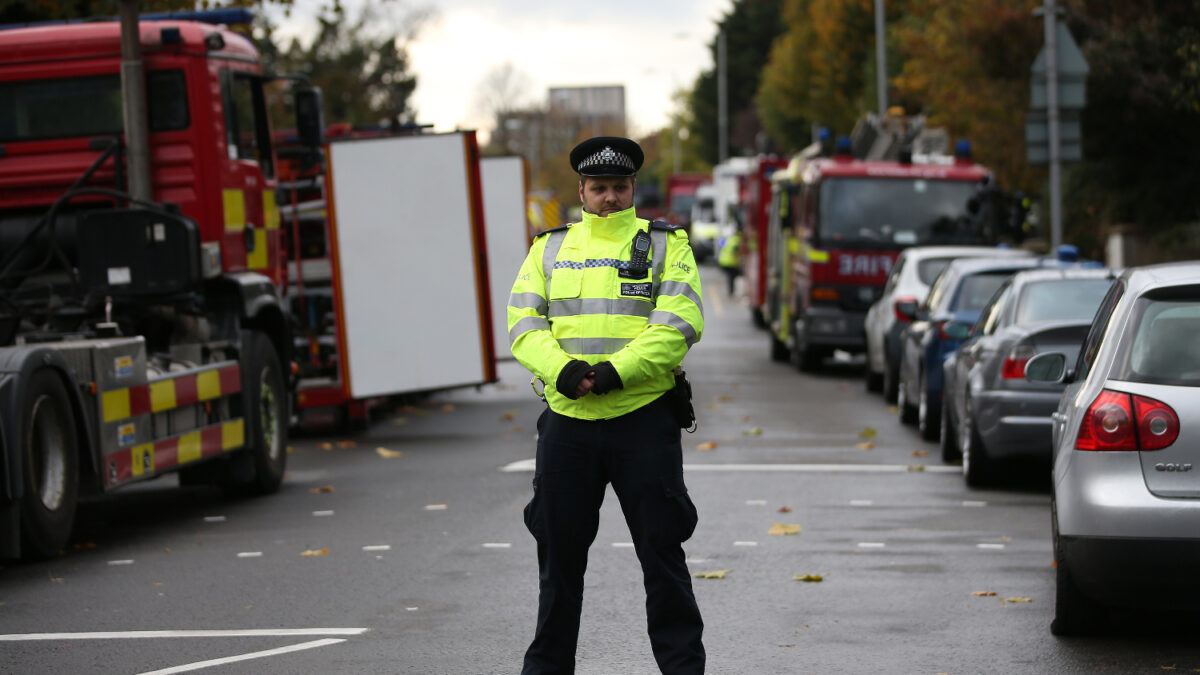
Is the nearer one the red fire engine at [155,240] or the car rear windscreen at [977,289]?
the red fire engine at [155,240]

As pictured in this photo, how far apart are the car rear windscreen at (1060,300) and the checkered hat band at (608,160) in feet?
23.3

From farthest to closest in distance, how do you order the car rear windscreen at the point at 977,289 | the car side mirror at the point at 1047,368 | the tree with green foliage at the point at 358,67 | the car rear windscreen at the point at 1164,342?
the tree with green foliage at the point at 358,67 → the car rear windscreen at the point at 977,289 → the car side mirror at the point at 1047,368 → the car rear windscreen at the point at 1164,342

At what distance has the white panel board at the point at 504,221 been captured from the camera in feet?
68.9

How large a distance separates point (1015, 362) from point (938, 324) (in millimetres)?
3442

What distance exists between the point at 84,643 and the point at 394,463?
7188 millimetres

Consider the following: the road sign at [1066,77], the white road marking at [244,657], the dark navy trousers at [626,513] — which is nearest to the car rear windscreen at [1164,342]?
the dark navy trousers at [626,513]

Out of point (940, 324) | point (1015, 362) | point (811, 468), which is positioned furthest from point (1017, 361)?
point (940, 324)

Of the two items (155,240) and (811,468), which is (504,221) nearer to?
(811,468)

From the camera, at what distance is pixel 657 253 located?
6.01 metres

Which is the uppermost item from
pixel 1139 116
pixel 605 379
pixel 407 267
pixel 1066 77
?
pixel 1066 77

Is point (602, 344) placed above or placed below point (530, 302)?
below

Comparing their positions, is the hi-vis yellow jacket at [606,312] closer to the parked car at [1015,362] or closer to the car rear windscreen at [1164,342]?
the car rear windscreen at [1164,342]

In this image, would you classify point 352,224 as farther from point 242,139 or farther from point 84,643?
point 84,643

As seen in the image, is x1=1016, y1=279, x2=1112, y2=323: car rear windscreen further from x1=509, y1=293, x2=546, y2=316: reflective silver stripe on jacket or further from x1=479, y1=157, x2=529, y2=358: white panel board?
x1=479, y1=157, x2=529, y2=358: white panel board
